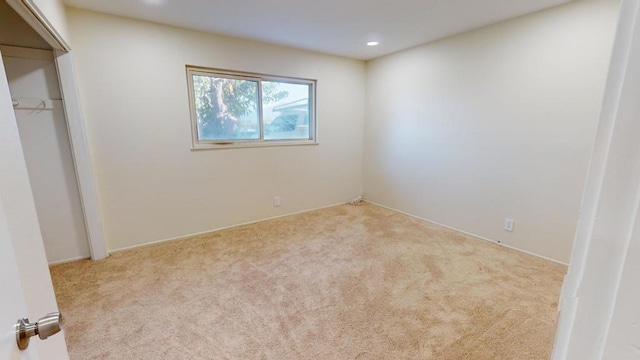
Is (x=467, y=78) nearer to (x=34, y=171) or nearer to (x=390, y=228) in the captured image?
(x=390, y=228)

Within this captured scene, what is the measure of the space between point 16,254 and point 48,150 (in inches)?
98.0

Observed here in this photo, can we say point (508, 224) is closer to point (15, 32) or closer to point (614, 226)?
point (614, 226)

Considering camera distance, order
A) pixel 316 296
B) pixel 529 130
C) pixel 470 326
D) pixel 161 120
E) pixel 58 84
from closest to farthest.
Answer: pixel 470 326 < pixel 316 296 < pixel 58 84 < pixel 529 130 < pixel 161 120

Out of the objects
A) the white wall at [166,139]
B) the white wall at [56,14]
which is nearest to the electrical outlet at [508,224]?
the white wall at [166,139]

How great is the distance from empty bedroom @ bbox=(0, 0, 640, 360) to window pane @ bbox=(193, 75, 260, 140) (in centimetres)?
2

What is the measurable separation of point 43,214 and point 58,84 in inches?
46.3

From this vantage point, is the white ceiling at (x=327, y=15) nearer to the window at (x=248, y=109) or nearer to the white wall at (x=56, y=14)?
the white wall at (x=56, y=14)

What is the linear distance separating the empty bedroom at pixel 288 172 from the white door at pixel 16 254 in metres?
0.01

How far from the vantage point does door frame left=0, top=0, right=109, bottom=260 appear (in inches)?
89.0

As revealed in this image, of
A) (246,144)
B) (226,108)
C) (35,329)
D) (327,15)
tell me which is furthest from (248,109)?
(35,329)

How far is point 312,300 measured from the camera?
6.68ft

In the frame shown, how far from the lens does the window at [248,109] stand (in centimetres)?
313

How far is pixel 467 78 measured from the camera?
3.03 metres

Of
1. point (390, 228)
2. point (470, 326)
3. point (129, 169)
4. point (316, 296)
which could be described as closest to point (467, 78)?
point (390, 228)
